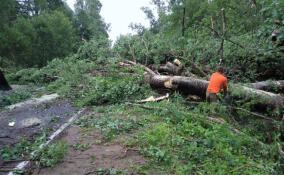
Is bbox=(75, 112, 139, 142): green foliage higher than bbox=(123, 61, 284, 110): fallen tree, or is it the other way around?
bbox=(123, 61, 284, 110): fallen tree

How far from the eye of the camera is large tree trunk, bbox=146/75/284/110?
4.87 metres

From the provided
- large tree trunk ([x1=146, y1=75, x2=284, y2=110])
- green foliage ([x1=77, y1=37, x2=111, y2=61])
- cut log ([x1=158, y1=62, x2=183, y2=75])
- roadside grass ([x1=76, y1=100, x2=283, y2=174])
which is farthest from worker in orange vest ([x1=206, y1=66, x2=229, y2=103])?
green foliage ([x1=77, y1=37, x2=111, y2=61])

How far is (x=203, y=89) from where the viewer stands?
243 inches

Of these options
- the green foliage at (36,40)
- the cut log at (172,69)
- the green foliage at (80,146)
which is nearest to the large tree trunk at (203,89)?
the cut log at (172,69)

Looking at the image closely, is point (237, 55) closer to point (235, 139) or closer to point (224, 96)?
point (224, 96)

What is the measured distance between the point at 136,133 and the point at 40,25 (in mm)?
24510

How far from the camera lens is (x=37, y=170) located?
2.83 metres

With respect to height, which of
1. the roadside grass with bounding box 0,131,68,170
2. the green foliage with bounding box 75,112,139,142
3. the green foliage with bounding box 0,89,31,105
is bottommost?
the roadside grass with bounding box 0,131,68,170

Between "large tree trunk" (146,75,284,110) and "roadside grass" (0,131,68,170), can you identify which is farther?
"large tree trunk" (146,75,284,110)

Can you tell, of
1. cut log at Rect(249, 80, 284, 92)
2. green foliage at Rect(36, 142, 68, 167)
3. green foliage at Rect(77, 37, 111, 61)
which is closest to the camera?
green foliage at Rect(36, 142, 68, 167)

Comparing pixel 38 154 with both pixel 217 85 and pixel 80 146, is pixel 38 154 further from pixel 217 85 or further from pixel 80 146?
pixel 217 85

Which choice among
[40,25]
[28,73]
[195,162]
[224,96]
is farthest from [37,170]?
[40,25]

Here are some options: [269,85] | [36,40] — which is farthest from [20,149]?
[36,40]

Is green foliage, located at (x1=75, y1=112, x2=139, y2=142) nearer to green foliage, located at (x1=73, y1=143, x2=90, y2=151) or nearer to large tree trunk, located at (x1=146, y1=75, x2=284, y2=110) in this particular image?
green foliage, located at (x1=73, y1=143, x2=90, y2=151)
